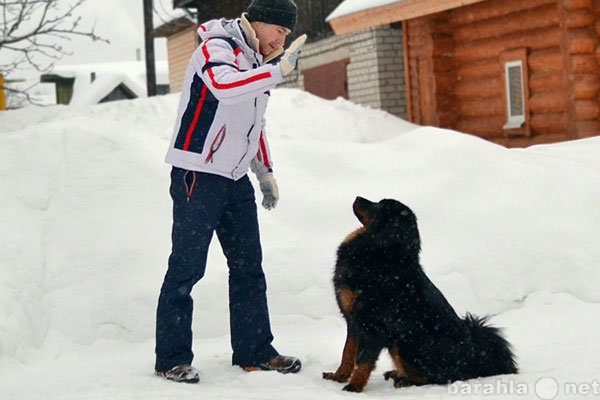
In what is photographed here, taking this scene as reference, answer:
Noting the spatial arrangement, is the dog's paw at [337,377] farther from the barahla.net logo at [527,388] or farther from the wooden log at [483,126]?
the wooden log at [483,126]

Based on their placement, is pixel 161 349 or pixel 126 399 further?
pixel 161 349

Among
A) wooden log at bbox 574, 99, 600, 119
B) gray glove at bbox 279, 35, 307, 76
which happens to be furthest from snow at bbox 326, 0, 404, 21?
gray glove at bbox 279, 35, 307, 76

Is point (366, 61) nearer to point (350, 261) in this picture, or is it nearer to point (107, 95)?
point (350, 261)

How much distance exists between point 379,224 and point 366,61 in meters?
11.8

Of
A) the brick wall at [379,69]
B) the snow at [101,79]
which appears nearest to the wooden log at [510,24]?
the brick wall at [379,69]

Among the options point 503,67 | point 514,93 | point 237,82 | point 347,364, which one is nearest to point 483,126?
point 514,93

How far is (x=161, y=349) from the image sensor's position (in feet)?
13.3

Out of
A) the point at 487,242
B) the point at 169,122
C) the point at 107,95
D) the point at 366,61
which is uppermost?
the point at 107,95

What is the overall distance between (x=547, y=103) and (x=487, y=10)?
185 cm

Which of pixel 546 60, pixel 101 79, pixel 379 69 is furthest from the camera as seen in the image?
pixel 101 79

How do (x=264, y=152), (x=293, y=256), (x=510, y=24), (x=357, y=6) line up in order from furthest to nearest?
(x=357, y=6), (x=510, y=24), (x=293, y=256), (x=264, y=152)

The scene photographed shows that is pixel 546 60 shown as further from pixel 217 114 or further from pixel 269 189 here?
pixel 217 114

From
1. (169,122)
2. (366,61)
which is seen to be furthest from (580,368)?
(366,61)

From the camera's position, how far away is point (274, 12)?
3957 mm
